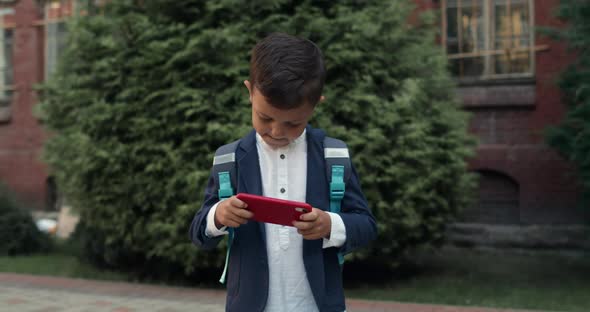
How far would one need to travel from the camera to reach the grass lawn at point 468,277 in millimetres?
6039

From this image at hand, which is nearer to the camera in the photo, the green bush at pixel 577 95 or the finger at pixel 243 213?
the finger at pixel 243 213

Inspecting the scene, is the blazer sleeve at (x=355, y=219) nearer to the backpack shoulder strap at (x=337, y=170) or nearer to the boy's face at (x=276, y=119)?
the backpack shoulder strap at (x=337, y=170)

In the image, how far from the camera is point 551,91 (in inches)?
339

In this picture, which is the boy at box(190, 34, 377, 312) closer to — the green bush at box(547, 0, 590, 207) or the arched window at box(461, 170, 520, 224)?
the green bush at box(547, 0, 590, 207)

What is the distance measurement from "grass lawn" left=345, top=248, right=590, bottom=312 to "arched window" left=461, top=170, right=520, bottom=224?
0.54 metres

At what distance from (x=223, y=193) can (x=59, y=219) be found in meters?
9.74

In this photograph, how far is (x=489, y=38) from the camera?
9.19 m

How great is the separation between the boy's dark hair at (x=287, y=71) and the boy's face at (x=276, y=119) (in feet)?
0.07

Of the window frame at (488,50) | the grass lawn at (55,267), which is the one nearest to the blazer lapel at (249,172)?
the grass lawn at (55,267)

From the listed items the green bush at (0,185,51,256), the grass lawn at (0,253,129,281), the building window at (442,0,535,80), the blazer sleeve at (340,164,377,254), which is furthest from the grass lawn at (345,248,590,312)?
the green bush at (0,185,51,256)

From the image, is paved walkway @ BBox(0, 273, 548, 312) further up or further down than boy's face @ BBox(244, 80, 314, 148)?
further down

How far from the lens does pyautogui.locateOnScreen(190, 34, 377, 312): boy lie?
2143 millimetres

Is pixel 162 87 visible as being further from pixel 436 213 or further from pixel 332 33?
pixel 436 213

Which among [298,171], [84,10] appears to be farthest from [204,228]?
[84,10]
